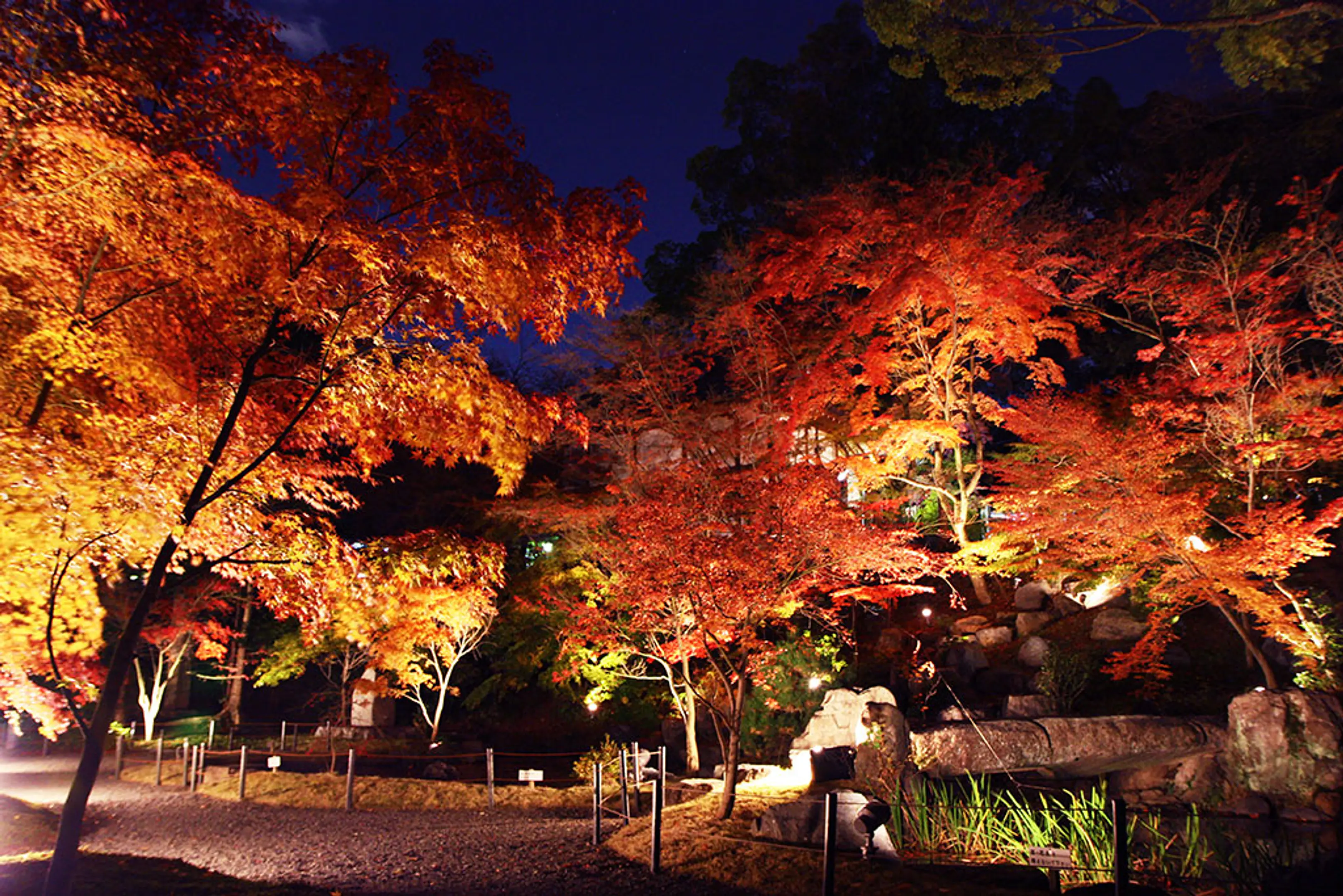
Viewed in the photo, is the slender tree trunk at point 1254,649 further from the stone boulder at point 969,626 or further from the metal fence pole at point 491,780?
the metal fence pole at point 491,780

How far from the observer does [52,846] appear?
8.90m

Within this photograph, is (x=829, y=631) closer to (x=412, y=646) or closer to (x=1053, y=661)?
(x=1053, y=661)

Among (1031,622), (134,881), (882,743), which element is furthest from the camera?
(1031,622)

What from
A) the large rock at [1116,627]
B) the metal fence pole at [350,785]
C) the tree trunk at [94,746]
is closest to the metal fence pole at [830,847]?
the tree trunk at [94,746]

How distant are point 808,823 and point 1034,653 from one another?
28.0ft

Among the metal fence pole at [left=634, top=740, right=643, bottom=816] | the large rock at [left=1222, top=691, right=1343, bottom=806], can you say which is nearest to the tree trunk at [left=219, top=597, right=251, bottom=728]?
the metal fence pole at [left=634, top=740, right=643, bottom=816]

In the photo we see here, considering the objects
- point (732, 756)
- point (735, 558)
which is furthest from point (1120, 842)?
point (735, 558)

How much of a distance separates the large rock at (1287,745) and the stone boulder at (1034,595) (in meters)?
7.16

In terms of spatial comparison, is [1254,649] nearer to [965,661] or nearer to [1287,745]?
[1287,745]

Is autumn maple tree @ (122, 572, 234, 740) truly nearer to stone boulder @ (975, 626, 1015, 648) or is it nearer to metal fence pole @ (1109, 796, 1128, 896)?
stone boulder @ (975, 626, 1015, 648)

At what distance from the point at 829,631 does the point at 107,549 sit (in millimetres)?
13850

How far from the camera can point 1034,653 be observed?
14.3 metres

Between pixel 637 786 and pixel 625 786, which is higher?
pixel 625 786

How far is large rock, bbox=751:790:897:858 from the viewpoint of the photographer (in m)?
7.46
